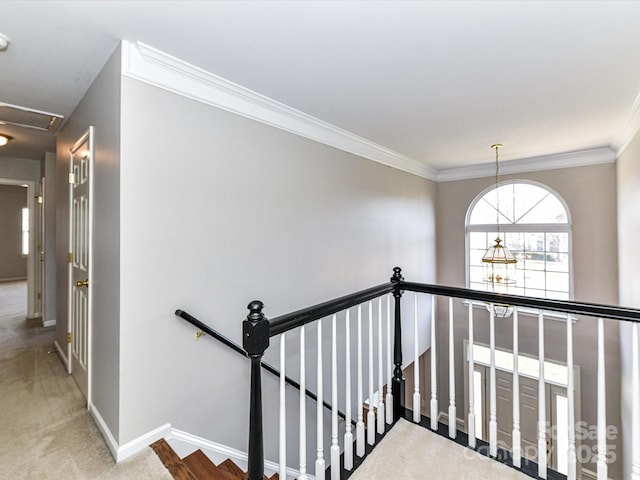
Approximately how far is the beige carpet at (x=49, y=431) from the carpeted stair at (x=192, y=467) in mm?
40

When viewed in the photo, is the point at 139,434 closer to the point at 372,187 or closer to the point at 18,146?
the point at 372,187

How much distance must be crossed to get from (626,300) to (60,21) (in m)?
5.39

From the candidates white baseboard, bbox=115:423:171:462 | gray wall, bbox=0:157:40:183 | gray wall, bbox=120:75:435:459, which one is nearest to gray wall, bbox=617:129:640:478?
gray wall, bbox=120:75:435:459

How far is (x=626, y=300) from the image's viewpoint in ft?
10.9

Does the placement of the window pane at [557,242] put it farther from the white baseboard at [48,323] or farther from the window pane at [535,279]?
the white baseboard at [48,323]

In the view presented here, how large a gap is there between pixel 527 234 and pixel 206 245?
4862 mm

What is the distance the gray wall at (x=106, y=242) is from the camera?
1.75m

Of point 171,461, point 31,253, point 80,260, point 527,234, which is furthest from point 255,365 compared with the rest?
point 31,253

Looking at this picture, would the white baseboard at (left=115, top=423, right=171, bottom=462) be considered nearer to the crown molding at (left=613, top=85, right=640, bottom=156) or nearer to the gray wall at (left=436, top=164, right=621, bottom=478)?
the crown molding at (left=613, top=85, right=640, bottom=156)

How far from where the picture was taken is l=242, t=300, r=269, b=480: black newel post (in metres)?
1.21

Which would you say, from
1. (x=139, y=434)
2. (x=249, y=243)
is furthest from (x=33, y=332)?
(x=249, y=243)

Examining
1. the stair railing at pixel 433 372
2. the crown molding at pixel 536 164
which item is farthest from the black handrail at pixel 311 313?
the crown molding at pixel 536 164

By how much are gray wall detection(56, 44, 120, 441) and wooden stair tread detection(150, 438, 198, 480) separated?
0.25 m

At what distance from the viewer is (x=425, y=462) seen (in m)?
1.75
